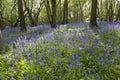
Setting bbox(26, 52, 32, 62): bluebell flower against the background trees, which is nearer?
bbox(26, 52, 32, 62): bluebell flower

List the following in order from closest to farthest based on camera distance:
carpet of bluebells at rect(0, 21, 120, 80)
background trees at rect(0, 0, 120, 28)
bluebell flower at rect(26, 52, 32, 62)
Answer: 1. carpet of bluebells at rect(0, 21, 120, 80)
2. bluebell flower at rect(26, 52, 32, 62)
3. background trees at rect(0, 0, 120, 28)

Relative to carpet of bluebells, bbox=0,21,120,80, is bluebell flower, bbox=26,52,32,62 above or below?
above

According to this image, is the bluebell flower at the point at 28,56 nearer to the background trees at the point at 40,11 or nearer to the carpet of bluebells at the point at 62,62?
the carpet of bluebells at the point at 62,62

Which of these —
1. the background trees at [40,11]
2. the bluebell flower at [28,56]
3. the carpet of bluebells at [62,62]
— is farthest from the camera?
the background trees at [40,11]

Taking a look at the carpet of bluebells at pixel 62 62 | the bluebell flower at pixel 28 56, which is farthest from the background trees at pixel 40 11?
the bluebell flower at pixel 28 56

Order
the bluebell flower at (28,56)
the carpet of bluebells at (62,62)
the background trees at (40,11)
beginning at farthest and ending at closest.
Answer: the background trees at (40,11)
the bluebell flower at (28,56)
the carpet of bluebells at (62,62)

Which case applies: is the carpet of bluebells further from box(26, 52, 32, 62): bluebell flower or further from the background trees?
the background trees

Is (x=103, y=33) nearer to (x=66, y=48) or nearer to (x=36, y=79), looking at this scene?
(x=66, y=48)

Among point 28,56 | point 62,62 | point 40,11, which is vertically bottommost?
point 40,11

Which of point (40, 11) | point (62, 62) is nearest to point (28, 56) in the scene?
point (62, 62)

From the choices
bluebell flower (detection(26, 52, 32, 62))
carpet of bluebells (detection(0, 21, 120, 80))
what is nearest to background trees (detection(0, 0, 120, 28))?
carpet of bluebells (detection(0, 21, 120, 80))

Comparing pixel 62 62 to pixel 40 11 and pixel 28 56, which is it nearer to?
pixel 28 56

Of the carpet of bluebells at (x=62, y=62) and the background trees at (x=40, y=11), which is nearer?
the carpet of bluebells at (x=62, y=62)

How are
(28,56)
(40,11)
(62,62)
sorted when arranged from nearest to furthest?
(62,62) → (28,56) → (40,11)
